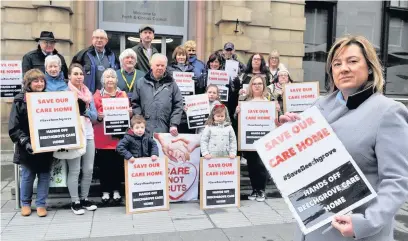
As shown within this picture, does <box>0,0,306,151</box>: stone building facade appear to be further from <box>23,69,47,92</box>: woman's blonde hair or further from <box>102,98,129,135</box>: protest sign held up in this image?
<box>102,98,129,135</box>: protest sign held up

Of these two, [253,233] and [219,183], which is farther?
[219,183]

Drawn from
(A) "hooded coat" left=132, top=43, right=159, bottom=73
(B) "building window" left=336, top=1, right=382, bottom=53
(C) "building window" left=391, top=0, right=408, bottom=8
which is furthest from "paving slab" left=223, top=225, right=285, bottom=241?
(C) "building window" left=391, top=0, right=408, bottom=8

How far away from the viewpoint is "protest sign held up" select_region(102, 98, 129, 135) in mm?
5316

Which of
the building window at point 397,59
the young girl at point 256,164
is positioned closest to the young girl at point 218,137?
the young girl at point 256,164

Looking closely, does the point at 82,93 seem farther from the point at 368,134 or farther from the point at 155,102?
the point at 368,134

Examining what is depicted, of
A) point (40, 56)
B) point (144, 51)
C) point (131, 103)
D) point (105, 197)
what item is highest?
point (144, 51)

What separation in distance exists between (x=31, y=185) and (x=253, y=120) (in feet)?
11.0

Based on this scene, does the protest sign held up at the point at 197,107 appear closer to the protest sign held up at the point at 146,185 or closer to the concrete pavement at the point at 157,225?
the protest sign held up at the point at 146,185

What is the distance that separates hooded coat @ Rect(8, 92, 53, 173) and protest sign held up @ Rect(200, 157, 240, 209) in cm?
220

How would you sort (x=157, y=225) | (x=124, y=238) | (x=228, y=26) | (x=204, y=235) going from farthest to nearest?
(x=228, y=26) → (x=157, y=225) → (x=204, y=235) → (x=124, y=238)

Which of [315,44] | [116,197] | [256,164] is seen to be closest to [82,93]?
[116,197]

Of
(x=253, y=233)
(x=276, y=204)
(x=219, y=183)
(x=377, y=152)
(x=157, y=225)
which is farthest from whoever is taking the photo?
(x=276, y=204)

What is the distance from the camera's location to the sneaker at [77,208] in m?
5.09

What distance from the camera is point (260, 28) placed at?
32.9 feet
